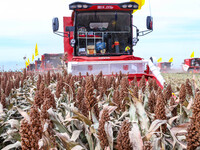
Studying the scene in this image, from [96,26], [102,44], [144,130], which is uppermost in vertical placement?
[96,26]

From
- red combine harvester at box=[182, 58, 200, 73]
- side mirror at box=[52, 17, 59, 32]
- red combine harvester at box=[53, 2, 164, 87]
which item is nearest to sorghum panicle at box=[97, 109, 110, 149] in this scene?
red combine harvester at box=[53, 2, 164, 87]

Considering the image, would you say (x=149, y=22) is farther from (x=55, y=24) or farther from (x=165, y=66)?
(x=165, y=66)

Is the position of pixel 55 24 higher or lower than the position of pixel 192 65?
higher

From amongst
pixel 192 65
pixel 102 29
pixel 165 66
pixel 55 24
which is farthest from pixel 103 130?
pixel 165 66

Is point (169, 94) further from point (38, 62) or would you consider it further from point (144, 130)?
point (38, 62)

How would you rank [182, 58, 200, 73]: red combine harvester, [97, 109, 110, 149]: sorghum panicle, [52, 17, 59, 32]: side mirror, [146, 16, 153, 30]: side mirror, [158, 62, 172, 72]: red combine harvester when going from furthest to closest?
[158, 62, 172, 72]: red combine harvester
[182, 58, 200, 73]: red combine harvester
[146, 16, 153, 30]: side mirror
[52, 17, 59, 32]: side mirror
[97, 109, 110, 149]: sorghum panicle

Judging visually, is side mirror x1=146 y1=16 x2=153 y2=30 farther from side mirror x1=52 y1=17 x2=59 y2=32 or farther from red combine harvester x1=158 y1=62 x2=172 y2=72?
red combine harvester x1=158 y1=62 x2=172 y2=72

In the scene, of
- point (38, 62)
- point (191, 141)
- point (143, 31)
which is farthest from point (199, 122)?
point (38, 62)

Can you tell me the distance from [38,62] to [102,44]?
632 inches

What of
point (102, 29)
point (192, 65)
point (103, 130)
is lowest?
point (192, 65)

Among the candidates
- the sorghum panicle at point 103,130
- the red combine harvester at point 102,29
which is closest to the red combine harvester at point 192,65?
the red combine harvester at point 102,29

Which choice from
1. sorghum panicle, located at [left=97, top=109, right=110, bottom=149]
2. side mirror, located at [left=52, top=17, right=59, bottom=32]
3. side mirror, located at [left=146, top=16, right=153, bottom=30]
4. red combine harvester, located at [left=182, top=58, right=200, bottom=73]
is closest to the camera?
sorghum panicle, located at [left=97, top=109, right=110, bottom=149]

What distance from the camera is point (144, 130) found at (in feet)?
4.65

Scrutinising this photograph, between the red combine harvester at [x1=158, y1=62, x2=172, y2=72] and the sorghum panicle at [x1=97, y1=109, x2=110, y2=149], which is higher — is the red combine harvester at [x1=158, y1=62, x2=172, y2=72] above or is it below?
below
